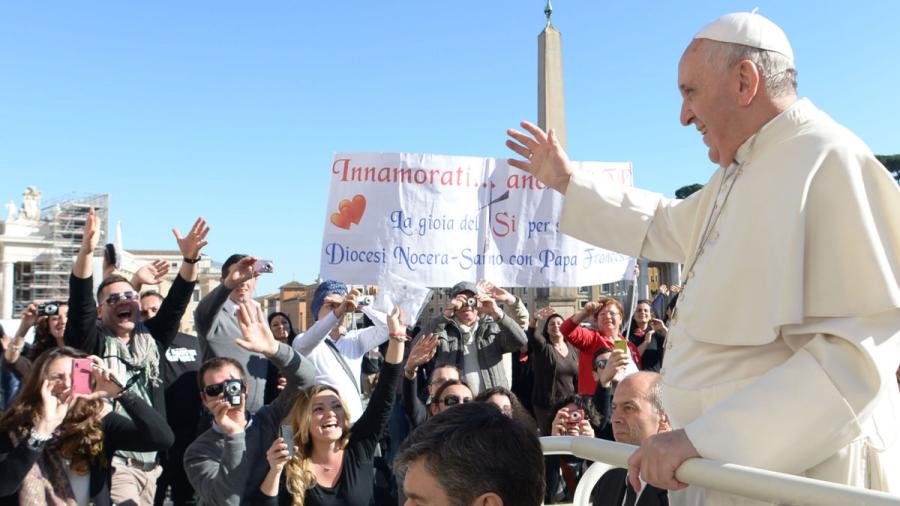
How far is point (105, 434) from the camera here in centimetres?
427

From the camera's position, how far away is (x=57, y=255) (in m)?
101

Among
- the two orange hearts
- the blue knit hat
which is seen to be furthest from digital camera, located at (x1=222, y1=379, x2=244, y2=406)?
the two orange hearts

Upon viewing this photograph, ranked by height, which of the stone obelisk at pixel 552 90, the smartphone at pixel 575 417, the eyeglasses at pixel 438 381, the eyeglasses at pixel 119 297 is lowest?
the smartphone at pixel 575 417

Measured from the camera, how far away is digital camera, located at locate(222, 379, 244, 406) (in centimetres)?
421

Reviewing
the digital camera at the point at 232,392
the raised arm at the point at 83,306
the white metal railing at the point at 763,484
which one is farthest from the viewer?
the raised arm at the point at 83,306

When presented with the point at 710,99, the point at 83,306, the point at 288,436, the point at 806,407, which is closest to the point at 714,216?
the point at 710,99

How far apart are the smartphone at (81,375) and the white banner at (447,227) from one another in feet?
11.2

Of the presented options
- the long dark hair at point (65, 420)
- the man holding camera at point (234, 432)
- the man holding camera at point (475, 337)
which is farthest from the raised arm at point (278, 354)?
the man holding camera at point (475, 337)

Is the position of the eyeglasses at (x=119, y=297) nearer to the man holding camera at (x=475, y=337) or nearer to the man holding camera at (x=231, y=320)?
the man holding camera at (x=231, y=320)

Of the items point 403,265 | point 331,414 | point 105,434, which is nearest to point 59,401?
point 105,434

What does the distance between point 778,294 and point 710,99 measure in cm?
47

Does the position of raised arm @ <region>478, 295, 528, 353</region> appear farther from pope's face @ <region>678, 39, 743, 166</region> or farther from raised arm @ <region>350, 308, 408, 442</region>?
pope's face @ <region>678, 39, 743, 166</region>

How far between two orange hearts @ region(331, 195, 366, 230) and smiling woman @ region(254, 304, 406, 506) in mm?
3282

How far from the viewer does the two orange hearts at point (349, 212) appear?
7.54 m
